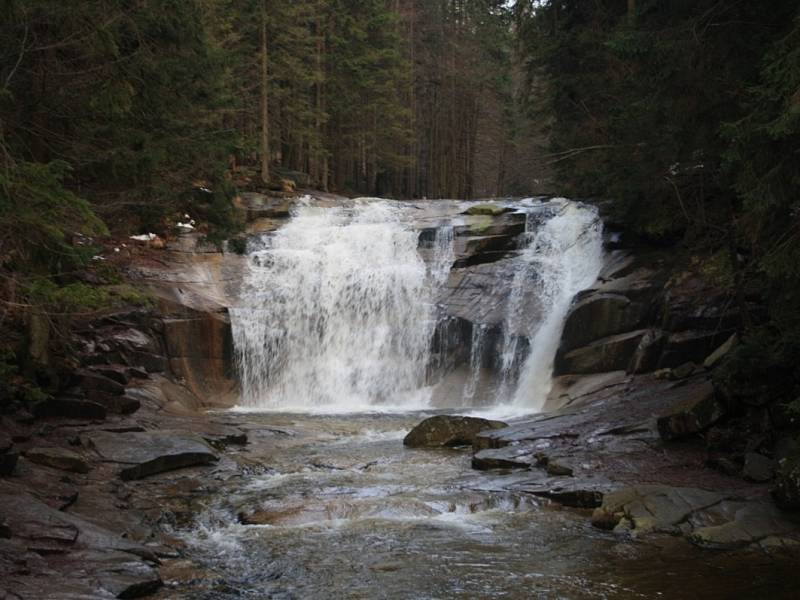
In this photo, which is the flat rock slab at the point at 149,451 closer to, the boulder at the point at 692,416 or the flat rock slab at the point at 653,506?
the flat rock slab at the point at 653,506

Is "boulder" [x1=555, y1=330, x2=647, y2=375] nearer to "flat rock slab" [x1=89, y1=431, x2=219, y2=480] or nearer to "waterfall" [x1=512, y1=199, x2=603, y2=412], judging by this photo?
"waterfall" [x1=512, y1=199, x2=603, y2=412]

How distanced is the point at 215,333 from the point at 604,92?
11003mm

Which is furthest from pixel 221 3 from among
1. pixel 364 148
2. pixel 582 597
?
pixel 582 597

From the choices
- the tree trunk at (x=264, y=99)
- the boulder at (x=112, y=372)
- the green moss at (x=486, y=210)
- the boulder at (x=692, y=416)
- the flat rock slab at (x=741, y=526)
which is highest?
the tree trunk at (x=264, y=99)

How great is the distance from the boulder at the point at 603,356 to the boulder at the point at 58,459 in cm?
1020

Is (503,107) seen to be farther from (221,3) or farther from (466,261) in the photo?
(466,261)

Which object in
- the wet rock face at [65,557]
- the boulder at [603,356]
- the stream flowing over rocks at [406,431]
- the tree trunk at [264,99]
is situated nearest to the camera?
the wet rock face at [65,557]

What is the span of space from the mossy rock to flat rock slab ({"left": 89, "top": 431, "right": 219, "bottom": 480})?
1365 centimetres

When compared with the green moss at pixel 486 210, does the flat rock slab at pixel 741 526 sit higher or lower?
lower

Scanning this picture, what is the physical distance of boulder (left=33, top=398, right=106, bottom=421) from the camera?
10.6 metres

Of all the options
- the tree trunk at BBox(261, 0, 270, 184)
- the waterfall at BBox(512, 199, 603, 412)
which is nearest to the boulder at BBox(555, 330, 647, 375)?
the waterfall at BBox(512, 199, 603, 412)

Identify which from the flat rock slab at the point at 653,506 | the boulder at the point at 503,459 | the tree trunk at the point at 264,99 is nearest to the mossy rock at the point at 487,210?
the tree trunk at the point at 264,99

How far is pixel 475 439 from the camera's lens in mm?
11391

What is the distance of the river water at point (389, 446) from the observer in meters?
6.18
